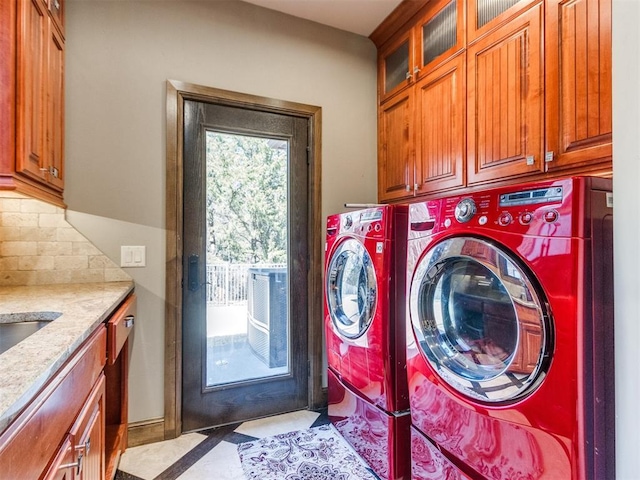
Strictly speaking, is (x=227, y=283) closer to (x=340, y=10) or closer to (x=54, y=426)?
(x=54, y=426)

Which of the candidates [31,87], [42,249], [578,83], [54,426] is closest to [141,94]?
[31,87]

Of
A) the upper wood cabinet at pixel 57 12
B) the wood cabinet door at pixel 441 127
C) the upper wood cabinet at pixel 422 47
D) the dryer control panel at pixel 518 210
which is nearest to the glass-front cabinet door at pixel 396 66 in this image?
the upper wood cabinet at pixel 422 47

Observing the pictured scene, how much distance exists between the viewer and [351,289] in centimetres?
192

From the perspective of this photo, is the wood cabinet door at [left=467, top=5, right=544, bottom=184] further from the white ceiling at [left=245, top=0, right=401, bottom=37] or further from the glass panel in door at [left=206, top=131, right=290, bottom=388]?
the glass panel in door at [left=206, top=131, right=290, bottom=388]

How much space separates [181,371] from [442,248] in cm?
169

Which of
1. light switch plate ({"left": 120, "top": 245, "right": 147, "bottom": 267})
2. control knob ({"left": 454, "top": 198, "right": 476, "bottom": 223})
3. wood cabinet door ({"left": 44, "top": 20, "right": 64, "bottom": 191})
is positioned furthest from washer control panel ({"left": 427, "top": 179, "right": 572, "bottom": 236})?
wood cabinet door ({"left": 44, "top": 20, "right": 64, "bottom": 191})

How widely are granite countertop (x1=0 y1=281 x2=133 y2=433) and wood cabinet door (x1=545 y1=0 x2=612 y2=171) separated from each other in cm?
179

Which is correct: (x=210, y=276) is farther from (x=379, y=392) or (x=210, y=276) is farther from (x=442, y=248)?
(x=442, y=248)

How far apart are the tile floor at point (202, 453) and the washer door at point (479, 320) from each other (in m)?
1.20

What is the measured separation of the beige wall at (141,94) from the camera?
1.89 m

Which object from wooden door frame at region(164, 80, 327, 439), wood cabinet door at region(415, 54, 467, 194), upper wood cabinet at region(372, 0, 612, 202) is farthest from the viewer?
wooden door frame at region(164, 80, 327, 439)

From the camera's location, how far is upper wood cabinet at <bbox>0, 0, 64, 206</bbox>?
1241 mm

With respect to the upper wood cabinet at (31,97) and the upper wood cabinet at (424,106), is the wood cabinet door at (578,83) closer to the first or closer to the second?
the upper wood cabinet at (424,106)

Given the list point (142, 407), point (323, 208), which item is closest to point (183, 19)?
point (323, 208)
